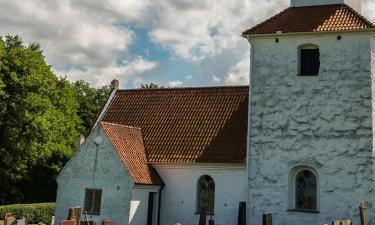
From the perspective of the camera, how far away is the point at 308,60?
71.4 feet

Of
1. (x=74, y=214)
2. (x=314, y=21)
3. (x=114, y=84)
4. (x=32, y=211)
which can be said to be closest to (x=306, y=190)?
(x=314, y=21)

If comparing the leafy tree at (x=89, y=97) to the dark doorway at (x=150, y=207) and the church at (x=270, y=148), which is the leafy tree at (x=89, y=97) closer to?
the church at (x=270, y=148)

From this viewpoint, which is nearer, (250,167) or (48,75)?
(250,167)

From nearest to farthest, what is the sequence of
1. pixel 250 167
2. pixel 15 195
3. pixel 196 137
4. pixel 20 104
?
pixel 250 167
pixel 196 137
pixel 20 104
pixel 15 195

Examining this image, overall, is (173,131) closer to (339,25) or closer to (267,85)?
(267,85)

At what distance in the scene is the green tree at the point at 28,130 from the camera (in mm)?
32531

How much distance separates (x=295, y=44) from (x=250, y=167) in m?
5.67

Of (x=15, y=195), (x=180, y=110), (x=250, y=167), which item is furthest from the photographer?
(x=15, y=195)

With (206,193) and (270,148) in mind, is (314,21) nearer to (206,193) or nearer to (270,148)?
(270,148)

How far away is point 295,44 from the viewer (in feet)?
71.5

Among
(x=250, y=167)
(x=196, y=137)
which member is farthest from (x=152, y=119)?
(x=250, y=167)

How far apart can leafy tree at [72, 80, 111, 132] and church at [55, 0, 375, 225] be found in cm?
2565

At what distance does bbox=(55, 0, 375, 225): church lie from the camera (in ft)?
66.8

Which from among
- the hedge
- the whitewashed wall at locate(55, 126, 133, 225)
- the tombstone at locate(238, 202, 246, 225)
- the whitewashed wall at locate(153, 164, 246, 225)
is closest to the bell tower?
the whitewashed wall at locate(153, 164, 246, 225)
